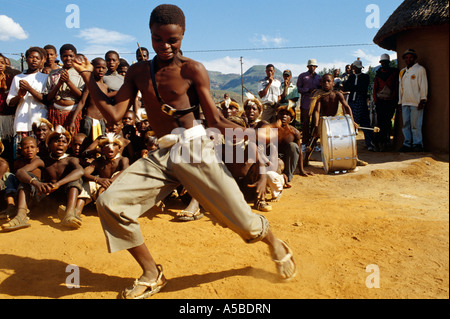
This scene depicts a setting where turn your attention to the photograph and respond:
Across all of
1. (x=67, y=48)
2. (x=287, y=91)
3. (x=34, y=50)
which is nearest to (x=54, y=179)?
(x=34, y=50)

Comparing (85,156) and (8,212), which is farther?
(85,156)

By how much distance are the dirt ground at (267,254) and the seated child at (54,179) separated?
0.17 metres

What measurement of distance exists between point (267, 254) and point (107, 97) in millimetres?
1845

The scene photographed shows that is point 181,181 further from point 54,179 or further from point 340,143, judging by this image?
point 340,143

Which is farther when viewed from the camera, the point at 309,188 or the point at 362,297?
the point at 309,188

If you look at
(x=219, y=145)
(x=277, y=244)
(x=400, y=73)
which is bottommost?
(x=277, y=244)

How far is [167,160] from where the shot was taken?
8.34ft

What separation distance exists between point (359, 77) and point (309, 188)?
4.50 meters

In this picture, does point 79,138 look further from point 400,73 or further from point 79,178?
point 400,73

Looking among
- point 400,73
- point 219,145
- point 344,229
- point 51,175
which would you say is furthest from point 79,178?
point 400,73

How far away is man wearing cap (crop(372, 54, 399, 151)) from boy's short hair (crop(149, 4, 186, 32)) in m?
7.16

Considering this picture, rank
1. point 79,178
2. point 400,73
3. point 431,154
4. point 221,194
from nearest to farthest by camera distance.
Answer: point 221,194, point 79,178, point 431,154, point 400,73

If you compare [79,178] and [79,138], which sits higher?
[79,138]

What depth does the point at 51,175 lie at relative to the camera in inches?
181
